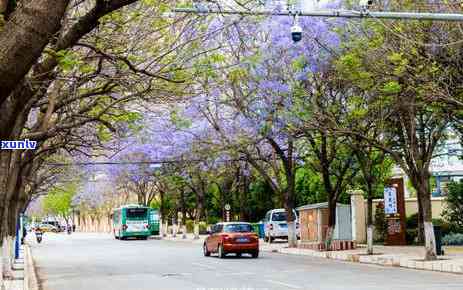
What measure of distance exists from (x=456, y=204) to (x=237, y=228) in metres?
11.0

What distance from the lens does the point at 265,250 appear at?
112ft

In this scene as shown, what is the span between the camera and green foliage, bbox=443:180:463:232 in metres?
31.8

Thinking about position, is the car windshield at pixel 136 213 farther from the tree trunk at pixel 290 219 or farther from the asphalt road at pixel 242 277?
the asphalt road at pixel 242 277

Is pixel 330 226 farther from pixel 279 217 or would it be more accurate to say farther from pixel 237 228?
pixel 279 217

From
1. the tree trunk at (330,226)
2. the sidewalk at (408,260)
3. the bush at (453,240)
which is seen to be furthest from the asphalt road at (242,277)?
the bush at (453,240)

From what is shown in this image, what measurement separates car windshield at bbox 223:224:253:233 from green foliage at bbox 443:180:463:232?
1011 centimetres

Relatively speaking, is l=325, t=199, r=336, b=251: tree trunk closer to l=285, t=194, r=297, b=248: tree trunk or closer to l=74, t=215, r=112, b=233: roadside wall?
l=285, t=194, r=297, b=248: tree trunk

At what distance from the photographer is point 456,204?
3206cm

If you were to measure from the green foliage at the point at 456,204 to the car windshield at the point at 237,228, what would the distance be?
10.1 metres

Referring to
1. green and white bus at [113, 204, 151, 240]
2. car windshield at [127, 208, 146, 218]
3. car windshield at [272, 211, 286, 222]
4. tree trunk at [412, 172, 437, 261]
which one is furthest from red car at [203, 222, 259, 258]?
green and white bus at [113, 204, 151, 240]

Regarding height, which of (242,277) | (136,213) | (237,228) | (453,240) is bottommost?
(242,277)

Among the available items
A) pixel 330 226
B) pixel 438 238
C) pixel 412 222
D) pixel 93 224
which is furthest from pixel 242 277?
pixel 93 224

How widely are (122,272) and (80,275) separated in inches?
51.2

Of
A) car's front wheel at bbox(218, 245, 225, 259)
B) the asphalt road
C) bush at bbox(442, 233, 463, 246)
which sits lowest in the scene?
the asphalt road
